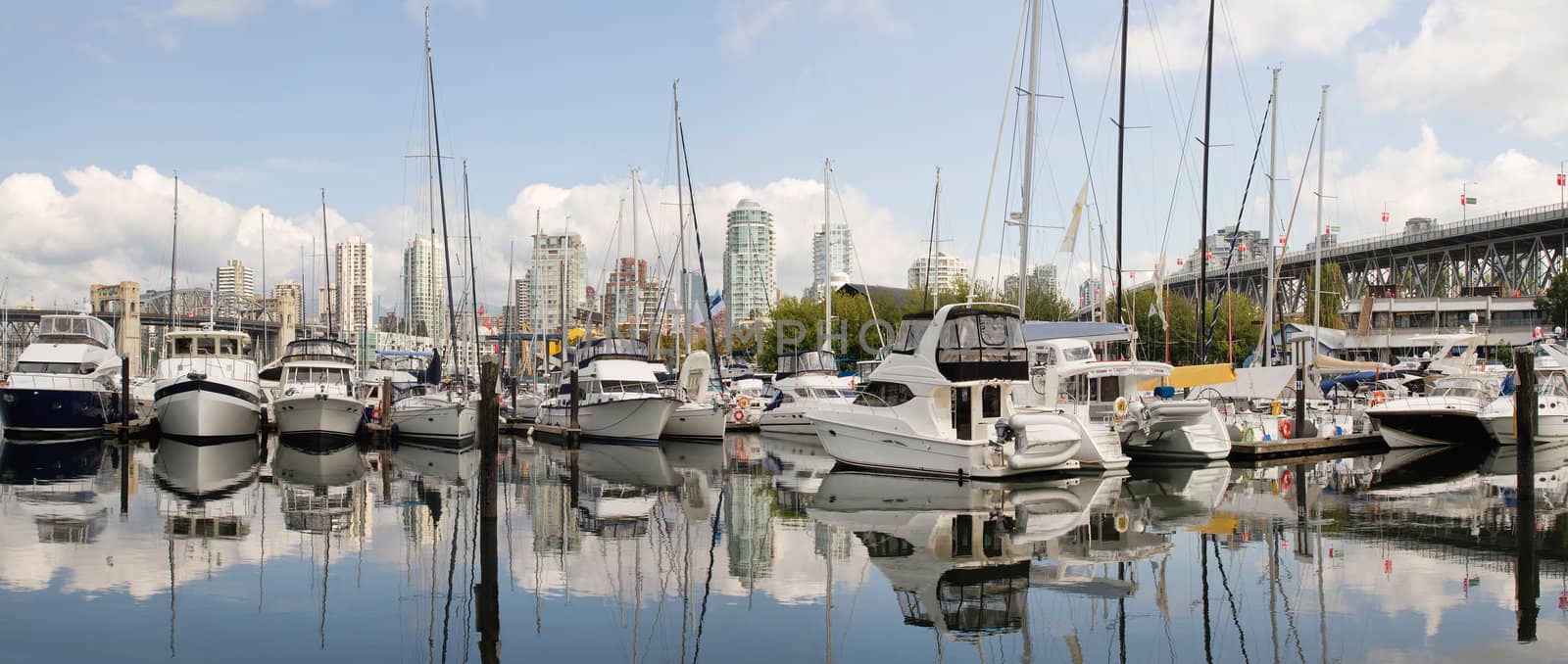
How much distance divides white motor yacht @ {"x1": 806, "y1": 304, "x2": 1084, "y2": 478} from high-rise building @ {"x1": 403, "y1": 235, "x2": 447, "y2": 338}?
70.2ft

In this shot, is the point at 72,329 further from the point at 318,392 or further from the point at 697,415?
the point at 697,415

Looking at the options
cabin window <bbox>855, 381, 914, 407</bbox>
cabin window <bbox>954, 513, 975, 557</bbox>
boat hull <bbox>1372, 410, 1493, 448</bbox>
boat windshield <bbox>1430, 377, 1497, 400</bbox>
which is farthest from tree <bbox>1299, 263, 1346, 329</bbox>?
cabin window <bbox>954, 513, 975, 557</bbox>

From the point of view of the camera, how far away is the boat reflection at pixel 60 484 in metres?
17.8

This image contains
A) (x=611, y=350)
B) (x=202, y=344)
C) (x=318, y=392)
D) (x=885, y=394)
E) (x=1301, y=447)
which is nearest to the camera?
(x=885, y=394)

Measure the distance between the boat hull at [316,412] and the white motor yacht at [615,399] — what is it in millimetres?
7233

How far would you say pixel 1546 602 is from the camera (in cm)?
1225

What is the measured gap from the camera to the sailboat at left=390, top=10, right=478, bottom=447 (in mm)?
36031

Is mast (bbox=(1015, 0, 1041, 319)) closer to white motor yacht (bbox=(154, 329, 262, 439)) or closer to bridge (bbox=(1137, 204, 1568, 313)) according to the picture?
white motor yacht (bbox=(154, 329, 262, 439))

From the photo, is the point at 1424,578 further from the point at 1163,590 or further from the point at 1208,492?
the point at 1208,492

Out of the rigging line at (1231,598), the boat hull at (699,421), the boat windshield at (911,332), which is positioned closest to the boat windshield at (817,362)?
the boat hull at (699,421)

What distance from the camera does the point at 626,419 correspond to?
35.6m

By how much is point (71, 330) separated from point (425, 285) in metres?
99.0

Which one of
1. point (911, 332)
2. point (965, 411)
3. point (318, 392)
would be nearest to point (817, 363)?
point (318, 392)

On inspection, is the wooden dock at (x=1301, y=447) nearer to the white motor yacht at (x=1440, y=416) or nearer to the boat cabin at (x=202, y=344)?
the white motor yacht at (x=1440, y=416)
